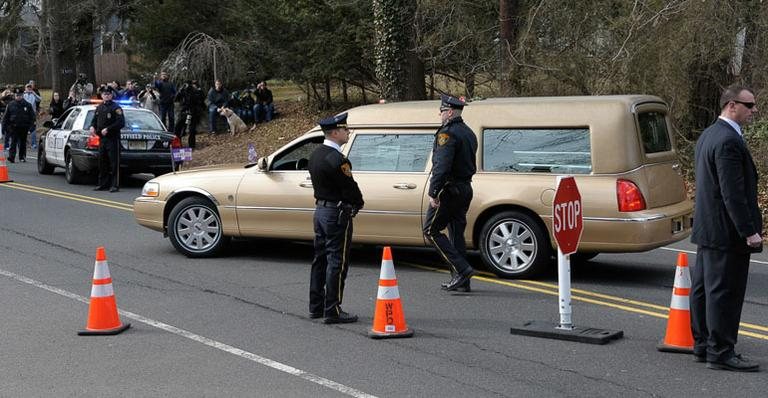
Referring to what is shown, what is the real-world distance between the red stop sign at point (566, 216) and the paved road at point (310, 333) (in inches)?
29.1

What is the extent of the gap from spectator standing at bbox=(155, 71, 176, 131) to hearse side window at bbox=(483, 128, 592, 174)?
18639 millimetres

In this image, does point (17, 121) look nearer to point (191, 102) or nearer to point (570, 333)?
point (191, 102)

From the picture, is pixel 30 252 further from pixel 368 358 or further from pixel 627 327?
pixel 627 327

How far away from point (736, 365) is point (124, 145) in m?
15.1

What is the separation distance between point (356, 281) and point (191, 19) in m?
23.1

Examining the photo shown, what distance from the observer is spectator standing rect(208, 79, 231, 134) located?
2841 cm

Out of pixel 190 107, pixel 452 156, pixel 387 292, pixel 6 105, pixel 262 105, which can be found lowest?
pixel 387 292

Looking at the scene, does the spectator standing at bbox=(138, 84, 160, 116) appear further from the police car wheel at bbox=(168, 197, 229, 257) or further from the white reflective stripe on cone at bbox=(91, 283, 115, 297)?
the white reflective stripe on cone at bbox=(91, 283, 115, 297)

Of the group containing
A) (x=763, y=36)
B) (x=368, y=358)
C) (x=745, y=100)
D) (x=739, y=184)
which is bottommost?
(x=368, y=358)

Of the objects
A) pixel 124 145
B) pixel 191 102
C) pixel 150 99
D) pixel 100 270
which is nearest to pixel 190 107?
pixel 191 102

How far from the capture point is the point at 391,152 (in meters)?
10.9

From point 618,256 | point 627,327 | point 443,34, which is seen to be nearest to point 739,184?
point 627,327

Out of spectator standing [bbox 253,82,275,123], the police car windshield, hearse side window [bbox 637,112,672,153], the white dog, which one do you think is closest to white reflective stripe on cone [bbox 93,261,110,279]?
Answer: hearse side window [bbox 637,112,672,153]

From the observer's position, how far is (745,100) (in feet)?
22.5
